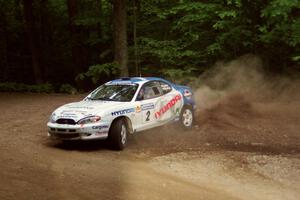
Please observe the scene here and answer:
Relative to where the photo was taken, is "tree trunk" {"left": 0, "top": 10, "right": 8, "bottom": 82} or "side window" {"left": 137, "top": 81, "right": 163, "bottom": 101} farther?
"tree trunk" {"left": 0, "top": 10, "right": 8, "bottom": 82}

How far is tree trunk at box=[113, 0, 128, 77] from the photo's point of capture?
2122 cm

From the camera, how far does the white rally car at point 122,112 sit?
39.4ft

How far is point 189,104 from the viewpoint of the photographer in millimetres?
15672

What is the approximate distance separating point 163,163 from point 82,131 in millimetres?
2238

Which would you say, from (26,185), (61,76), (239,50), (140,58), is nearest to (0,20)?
(61,76)

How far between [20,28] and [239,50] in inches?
758

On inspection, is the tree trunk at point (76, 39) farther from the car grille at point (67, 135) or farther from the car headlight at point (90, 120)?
the car headlight at point (90, 120)

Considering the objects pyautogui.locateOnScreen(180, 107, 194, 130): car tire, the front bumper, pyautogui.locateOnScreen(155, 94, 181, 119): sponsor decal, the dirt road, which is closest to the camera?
the dirt road

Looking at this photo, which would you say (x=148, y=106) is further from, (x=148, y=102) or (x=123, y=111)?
(x=123, y=111)

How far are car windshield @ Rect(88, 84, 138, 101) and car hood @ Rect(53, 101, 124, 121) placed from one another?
455 millimetres

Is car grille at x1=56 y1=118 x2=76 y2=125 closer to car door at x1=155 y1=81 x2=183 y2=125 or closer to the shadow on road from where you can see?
the shadow on road

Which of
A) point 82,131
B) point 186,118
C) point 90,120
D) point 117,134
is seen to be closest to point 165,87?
point 186,118

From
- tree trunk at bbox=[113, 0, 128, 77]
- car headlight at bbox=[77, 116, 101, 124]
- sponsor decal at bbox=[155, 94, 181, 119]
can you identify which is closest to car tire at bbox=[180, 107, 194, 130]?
sponsor decal at bbox=[155, 94, 181, 119]

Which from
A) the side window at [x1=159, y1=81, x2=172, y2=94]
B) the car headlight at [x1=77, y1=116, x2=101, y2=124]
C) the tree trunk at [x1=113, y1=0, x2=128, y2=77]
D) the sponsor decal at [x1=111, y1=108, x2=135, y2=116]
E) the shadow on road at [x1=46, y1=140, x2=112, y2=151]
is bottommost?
the shadow on road at [x1=46, y1=140, x2=112, y2=151]
